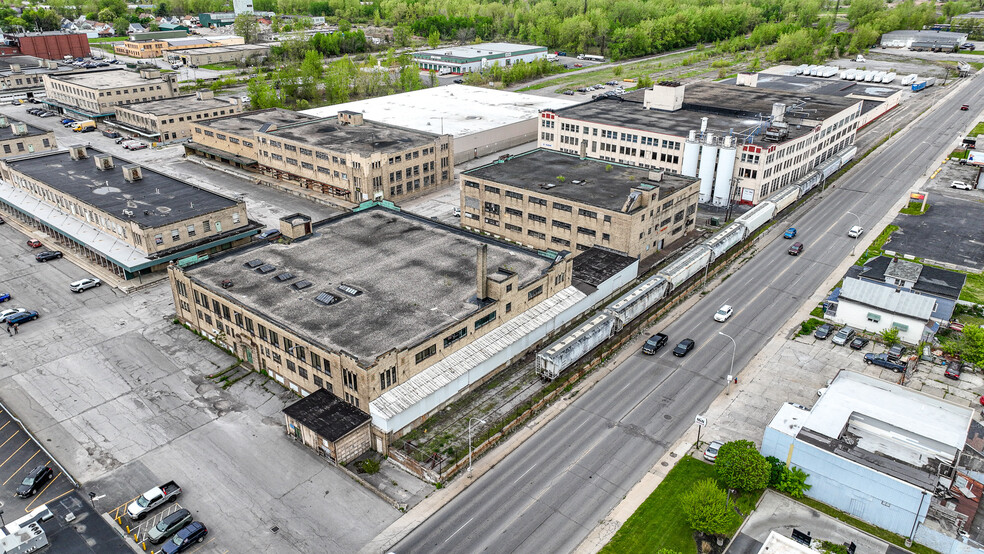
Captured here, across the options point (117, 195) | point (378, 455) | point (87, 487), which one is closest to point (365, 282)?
point (378, 455)

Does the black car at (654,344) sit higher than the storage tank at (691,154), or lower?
lower

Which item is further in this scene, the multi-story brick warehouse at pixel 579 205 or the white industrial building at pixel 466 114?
the white industrial building at pixel 466 114

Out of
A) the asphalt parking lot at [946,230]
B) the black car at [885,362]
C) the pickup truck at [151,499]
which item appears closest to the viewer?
the pickup truck at [151,499]

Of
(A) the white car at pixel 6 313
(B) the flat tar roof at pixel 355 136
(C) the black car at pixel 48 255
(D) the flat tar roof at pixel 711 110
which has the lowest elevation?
(A) the white car at pixel 6 313

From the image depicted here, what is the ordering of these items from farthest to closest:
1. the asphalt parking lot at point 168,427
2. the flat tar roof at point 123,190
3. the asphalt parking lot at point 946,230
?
1. the asphalt parking lot at point 946,230
2. the flat tar roof at point 123,190
3. the asphalt parking lot at point 168,427

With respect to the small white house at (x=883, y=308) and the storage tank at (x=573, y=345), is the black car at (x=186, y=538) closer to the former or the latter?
the storage tank at (x=573, y=345)

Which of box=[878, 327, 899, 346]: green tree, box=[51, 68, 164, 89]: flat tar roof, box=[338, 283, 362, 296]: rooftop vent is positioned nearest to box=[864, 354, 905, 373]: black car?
box=[878, 327, 899, 346]: green tree

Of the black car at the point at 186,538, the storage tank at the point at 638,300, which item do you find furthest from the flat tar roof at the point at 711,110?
the black car at the point at 186,538

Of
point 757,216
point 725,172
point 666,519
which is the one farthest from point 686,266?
point 666,519

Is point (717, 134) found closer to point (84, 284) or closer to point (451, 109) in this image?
point (451, 109)
